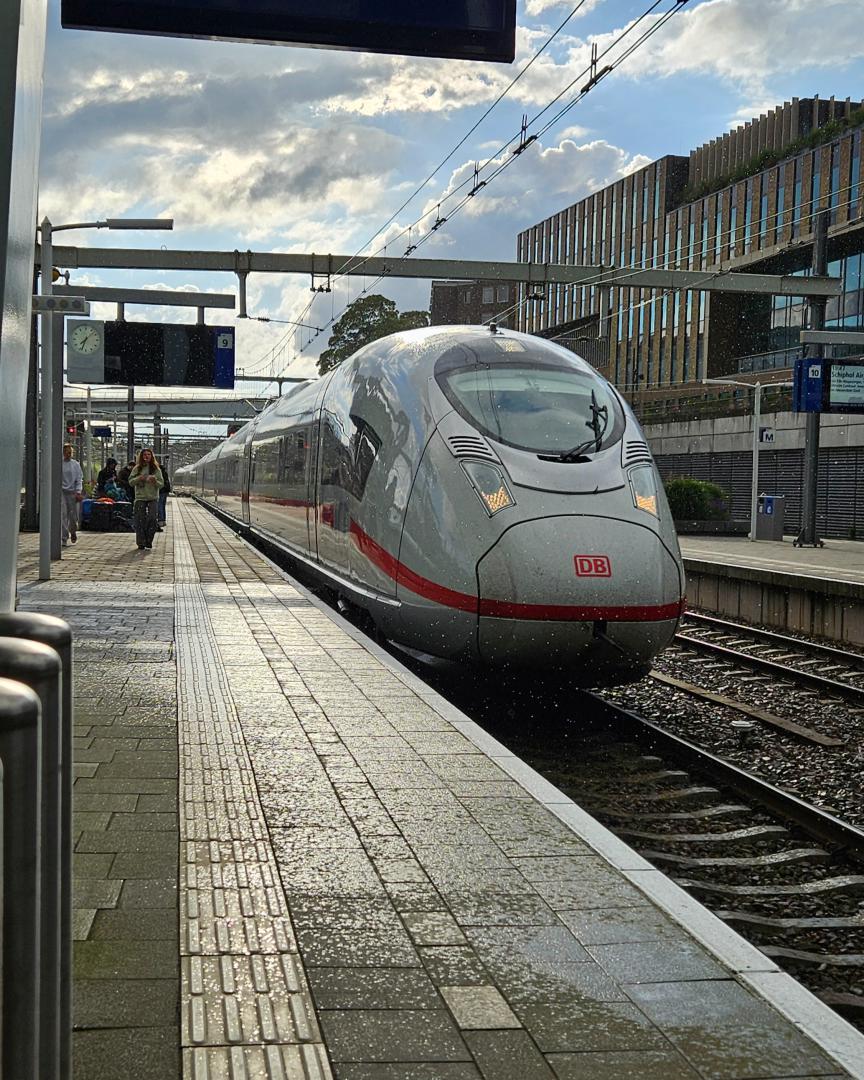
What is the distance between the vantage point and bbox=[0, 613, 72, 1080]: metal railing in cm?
142

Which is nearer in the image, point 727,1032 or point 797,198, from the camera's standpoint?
point 727,1032

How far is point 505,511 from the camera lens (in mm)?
7883

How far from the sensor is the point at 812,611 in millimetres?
15258

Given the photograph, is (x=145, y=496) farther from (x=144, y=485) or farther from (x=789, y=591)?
(x=789, y=591)

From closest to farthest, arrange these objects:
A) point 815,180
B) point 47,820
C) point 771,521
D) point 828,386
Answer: point 47,820 < point 828,386 < point 771,521 < point 815,180

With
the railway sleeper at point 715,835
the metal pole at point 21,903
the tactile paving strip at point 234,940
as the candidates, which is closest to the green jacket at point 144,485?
the tactile paving strip at point 234,940

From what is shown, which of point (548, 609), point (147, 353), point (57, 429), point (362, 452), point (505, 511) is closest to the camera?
point (548, 609)

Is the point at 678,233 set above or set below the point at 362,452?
above

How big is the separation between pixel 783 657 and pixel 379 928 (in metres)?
9.49

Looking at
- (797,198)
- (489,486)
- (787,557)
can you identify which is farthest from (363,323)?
(489,486)

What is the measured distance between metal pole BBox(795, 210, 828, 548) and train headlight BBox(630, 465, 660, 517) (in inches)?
683

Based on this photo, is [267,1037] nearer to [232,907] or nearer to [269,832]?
[232,907]

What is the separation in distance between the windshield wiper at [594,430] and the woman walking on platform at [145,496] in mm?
12972

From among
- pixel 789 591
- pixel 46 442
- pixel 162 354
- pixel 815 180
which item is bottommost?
pixel 789 591
